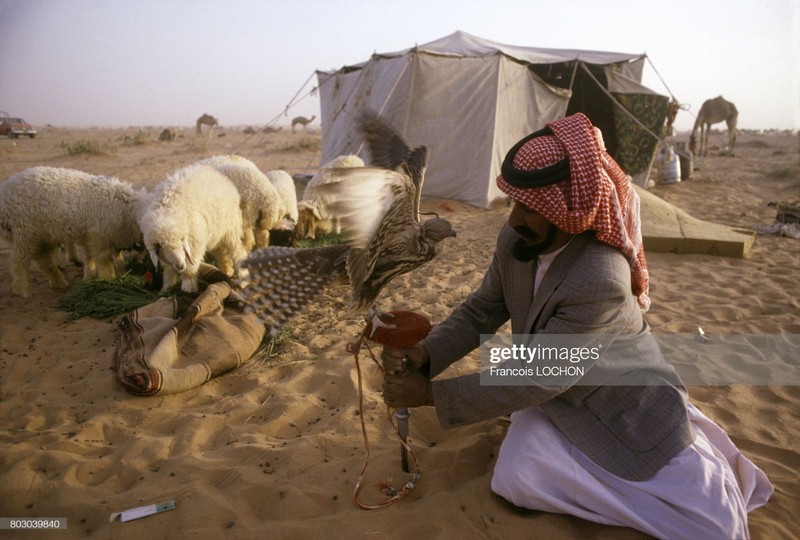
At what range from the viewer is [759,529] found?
2088mm

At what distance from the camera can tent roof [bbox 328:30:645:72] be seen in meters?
10.6

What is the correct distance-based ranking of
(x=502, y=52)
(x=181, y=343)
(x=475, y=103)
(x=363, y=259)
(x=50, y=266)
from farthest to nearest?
1. (x=475, y=103)
2. (x=502, y=52)
3. (x=50, y=266)
4. (x=181, y=343)
5. (x=363, y=259)

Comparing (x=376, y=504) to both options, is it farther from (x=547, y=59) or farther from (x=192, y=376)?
(x=547, y=59)

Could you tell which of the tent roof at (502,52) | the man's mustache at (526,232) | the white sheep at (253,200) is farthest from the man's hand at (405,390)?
the tent roof at (502,52)

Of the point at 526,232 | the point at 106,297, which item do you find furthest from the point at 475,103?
the point at 526,232

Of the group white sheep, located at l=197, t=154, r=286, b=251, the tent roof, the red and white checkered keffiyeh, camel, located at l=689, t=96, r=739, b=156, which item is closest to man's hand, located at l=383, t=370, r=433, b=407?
the red and white checkered keffiyeh

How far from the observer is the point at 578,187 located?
68.2 inches

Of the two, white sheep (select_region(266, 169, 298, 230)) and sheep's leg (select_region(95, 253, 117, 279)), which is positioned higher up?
white sheep (select_region(266, 169, 298, 230))

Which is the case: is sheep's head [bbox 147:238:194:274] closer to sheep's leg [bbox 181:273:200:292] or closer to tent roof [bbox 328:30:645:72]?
sheep's leg [bbox 181:273:200:292]

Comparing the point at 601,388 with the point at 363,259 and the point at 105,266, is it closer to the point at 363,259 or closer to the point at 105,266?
the point at 363,259

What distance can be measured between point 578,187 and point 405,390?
115 cm

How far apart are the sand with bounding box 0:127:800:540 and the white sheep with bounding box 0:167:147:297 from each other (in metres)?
0.60

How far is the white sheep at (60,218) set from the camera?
5.02 m

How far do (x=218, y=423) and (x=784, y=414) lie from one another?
398 centimetres
